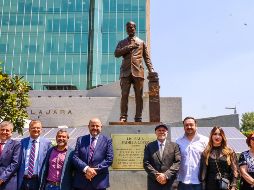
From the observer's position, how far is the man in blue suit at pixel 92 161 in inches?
240

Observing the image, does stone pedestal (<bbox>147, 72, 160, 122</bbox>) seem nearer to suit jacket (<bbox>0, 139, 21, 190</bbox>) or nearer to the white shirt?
the white shirt

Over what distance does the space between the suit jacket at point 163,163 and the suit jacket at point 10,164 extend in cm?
210

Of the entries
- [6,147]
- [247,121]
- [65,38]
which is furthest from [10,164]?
[247,121]

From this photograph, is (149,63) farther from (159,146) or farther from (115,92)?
(115,92)

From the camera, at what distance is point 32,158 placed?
20.2 feet

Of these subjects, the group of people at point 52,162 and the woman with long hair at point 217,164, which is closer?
the woman with long hair at point 217,164

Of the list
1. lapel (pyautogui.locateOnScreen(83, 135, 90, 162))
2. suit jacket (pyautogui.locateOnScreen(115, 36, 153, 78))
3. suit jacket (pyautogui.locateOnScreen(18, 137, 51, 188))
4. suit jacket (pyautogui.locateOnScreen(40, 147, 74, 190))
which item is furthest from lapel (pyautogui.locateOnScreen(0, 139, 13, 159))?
suit jacket (pyautogui.locateOnScreen(115, 36, 153, 78))

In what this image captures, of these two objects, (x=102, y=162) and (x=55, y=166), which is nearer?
(x=55, y=166)

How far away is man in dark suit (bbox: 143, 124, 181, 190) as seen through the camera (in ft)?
19.7

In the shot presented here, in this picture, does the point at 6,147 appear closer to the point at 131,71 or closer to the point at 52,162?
the point at 52,162

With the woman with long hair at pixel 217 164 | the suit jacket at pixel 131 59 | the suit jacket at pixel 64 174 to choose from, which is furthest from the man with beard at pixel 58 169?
the suit jacket at pixel 131 59

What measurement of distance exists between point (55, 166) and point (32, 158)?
0.45 meters

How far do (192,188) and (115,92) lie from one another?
22557mm

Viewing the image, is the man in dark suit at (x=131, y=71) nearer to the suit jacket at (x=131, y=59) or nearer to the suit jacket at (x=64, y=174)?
the suit jacket at (x=131, y=59)
